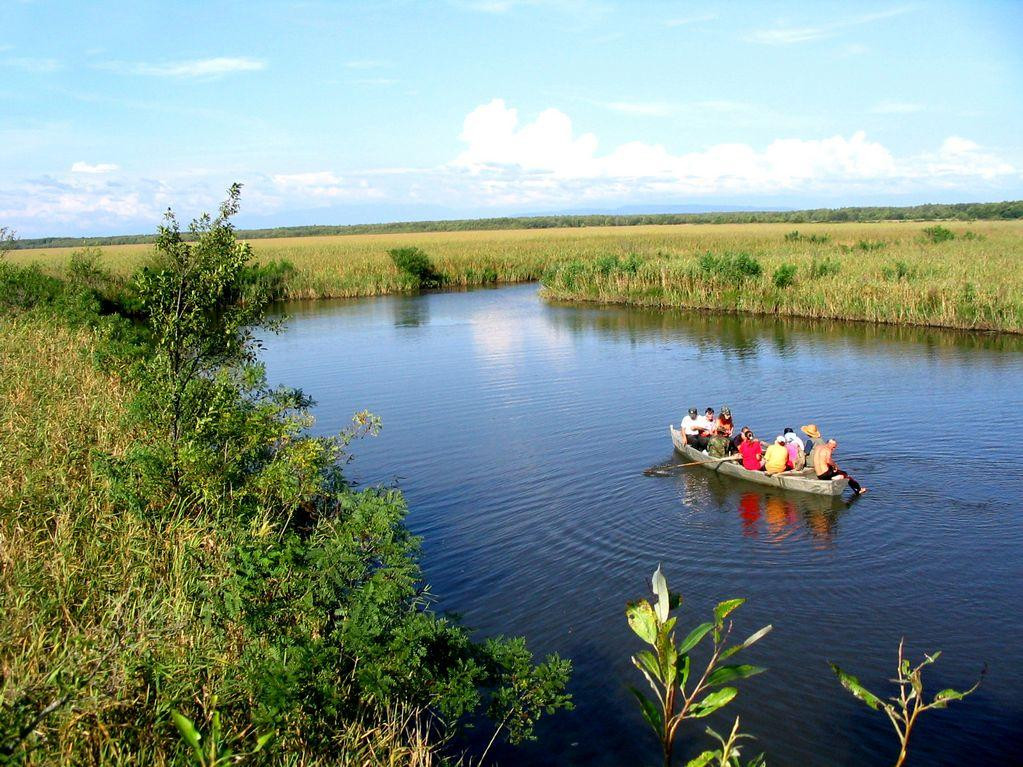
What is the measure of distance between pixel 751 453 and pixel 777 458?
0.54 m

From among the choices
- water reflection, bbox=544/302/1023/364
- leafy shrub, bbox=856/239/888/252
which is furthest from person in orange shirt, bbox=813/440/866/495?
leafy shrub, bbox=856/239/888/252

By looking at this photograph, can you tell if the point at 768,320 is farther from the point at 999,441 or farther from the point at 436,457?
the point at 436,457

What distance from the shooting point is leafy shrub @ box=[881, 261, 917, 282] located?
34.2 metres

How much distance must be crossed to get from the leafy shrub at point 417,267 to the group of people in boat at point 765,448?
38.2 m

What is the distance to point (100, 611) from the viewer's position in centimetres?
703

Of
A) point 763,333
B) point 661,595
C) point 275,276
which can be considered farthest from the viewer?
point 275,276

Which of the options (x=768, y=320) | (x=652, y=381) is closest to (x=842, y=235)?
Result: (x=768, y=320)

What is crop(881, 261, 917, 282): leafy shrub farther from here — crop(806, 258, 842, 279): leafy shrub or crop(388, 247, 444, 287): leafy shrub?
crop(388, 247, 444, 287): leafy shrub

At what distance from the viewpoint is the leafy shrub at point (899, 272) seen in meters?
34.2

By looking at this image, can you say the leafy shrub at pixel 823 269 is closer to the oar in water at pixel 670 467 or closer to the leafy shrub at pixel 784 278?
the leafy shrub at pixel 784 278

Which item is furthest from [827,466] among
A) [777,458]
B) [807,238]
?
[807,238]

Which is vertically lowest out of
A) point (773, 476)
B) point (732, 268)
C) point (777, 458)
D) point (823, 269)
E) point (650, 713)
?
point (773, 476)

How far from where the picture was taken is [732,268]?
3991 centimetres

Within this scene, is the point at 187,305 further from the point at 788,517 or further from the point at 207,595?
the point at 788,517
